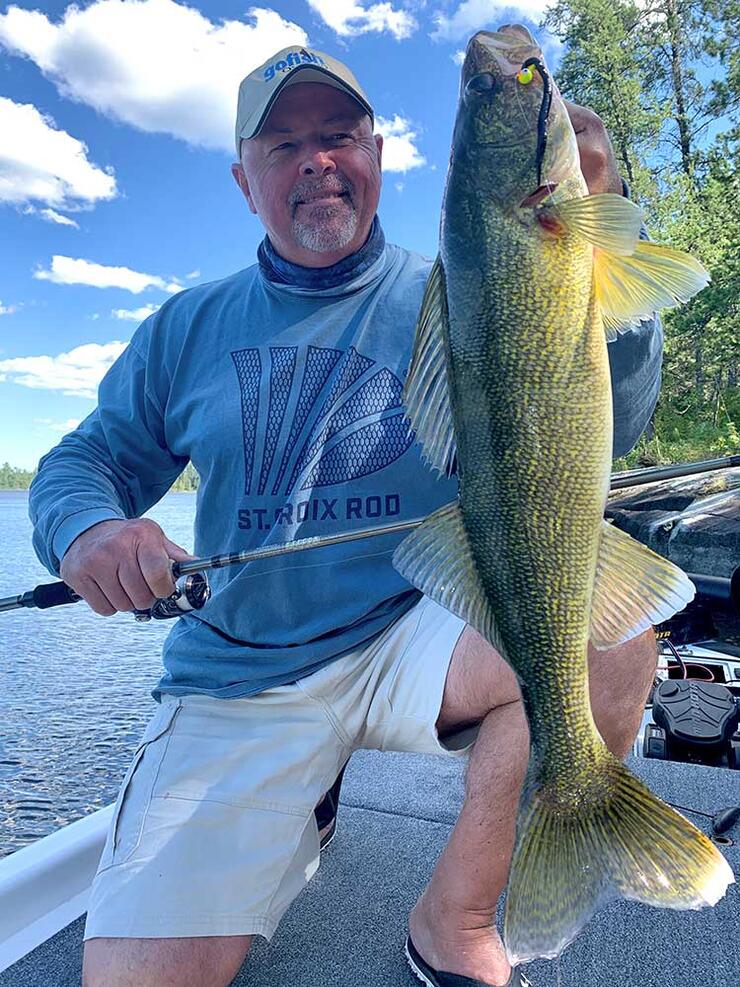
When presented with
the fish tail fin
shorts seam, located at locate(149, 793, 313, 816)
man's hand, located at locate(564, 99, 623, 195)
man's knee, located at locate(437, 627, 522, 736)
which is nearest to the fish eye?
man's hand, located at locate(564, 99, 623, 195)

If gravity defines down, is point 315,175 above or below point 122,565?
above

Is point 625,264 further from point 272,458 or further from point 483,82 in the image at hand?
point 272,458

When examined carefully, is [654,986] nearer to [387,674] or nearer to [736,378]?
[387,674]

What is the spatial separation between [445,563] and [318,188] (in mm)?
1575

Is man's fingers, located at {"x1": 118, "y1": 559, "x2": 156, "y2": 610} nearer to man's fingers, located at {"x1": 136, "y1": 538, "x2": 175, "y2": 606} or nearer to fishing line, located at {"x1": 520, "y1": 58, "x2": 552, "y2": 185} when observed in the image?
man's fingers, located at {"x1": 136, "y1": 538, "x2": 175, "y2": 606}

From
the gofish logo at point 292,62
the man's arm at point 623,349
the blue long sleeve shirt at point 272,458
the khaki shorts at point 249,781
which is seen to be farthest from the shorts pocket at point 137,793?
the gofish logo at point 292,62

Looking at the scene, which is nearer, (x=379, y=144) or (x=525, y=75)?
(x=525, y=75)

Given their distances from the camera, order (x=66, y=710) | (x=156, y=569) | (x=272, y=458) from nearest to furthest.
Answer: (x=156, y=569)
(x=272, y=458)
(x=66, y=710)

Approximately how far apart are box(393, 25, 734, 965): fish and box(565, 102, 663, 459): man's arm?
0.63 feet

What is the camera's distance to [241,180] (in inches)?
115

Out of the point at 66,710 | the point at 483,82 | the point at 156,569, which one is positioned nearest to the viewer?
the point at 483,82

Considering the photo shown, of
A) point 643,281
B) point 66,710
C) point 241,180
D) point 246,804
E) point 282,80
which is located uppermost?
point 282,80

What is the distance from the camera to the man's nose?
2.56m

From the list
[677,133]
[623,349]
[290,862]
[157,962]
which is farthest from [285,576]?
[677,133]
